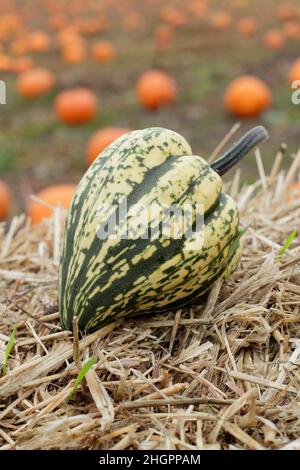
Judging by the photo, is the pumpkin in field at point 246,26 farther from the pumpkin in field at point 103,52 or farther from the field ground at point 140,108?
the pumpkin in field at point 103,52

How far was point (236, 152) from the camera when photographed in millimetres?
2443

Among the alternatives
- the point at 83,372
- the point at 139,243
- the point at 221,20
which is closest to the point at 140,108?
the point at 221,20

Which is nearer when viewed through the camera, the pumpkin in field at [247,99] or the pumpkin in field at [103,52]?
the pumpkin in field at [247,99]

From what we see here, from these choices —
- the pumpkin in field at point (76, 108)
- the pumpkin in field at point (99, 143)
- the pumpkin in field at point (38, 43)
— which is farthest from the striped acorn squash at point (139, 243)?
the pumpkin in field at point (38, 43)

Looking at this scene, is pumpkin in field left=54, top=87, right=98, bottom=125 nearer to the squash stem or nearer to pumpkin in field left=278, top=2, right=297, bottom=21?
the squash stem

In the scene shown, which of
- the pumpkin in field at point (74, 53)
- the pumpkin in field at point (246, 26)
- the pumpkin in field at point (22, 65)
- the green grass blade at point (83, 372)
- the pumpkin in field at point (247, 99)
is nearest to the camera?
the green grass blade at point (83, 372)

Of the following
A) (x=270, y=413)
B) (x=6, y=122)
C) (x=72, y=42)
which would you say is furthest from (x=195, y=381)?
(x=72, y=42)

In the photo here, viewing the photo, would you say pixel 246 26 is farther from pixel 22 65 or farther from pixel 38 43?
pixel 22 65

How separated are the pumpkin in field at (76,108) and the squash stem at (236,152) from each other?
4.78 m

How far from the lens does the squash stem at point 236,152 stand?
2424 mm

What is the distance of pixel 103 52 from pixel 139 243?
7961 mm
